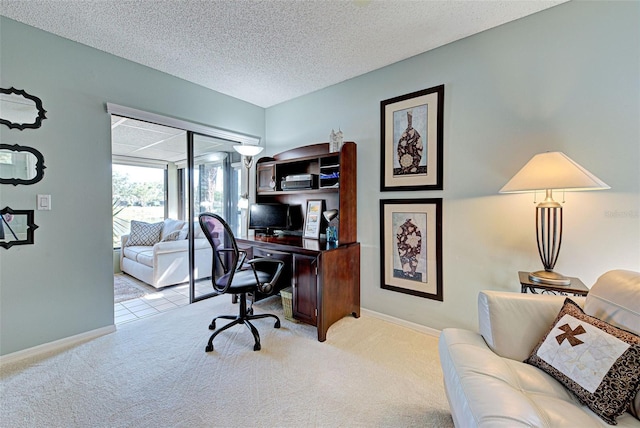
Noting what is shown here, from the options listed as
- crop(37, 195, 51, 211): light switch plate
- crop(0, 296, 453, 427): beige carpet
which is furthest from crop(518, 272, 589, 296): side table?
crop(37, 195, 51, 211): light switch plate

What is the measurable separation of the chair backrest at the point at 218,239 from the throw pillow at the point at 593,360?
1.97 metres

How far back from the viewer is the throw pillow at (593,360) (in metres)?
0.96

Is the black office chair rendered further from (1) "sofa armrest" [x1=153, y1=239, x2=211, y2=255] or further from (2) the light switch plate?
(1) "sofa armrest" [x1=153, y1=239, x2=211, y2=255]

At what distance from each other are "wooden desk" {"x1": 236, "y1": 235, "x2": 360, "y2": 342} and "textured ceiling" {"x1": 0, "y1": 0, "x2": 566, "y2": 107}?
71.2 inches

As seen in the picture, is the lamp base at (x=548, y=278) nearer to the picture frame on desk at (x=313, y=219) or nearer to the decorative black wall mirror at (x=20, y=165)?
the picture frame on desk at (x=313, y=219)

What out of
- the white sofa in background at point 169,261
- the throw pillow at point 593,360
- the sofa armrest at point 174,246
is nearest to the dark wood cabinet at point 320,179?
the sofa armrest at point 174,246

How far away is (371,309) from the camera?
288 cm

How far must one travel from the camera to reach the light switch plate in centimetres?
218

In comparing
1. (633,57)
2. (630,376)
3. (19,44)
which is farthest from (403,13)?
(19,44)

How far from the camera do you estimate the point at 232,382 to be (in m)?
1.80

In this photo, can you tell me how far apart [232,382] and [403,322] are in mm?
1645

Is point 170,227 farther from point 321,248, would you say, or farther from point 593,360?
point 593,360

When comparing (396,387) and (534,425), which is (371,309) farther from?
(534,425)

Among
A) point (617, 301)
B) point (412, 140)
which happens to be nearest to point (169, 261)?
point (412, 140)
